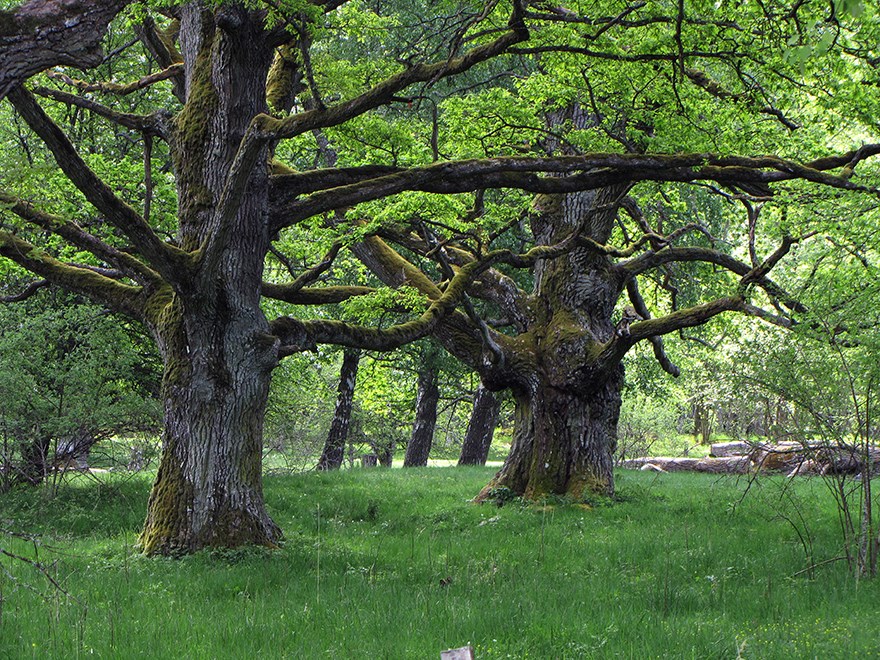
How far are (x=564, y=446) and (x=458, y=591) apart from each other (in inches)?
267

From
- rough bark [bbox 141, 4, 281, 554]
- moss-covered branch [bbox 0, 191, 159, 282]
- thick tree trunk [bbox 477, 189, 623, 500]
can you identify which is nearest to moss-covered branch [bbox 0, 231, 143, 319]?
rough bark [bbox 141, 4, 281, 554]

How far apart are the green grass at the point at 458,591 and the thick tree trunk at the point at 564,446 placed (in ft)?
3.37

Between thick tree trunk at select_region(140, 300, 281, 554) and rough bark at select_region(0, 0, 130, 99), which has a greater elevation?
rough bark at select_region(0, 0, 130, 99)

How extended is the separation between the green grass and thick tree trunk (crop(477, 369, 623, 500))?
1.03m

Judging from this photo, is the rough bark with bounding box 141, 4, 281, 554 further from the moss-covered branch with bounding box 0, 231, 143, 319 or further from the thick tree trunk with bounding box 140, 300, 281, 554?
the moss-covered branch with bounding box 0, 231, 143, 319

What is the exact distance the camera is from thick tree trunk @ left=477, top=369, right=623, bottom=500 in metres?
13.6

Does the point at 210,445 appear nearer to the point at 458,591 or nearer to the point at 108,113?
the point at 458,591

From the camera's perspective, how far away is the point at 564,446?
13719mm

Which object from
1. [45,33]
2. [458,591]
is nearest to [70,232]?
[45,33]

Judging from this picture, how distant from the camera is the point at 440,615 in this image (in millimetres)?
6348

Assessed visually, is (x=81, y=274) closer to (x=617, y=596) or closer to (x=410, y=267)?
(x=410, y=267)

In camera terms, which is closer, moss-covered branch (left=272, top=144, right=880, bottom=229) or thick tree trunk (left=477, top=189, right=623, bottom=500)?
moss-covered branch (left=272, top=144, right=880, bottom=229)

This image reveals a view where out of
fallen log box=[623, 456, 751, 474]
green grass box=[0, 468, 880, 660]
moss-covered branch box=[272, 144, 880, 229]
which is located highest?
moss-covered branch box=[272, 144, 880, 229]

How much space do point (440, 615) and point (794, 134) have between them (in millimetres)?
9069
